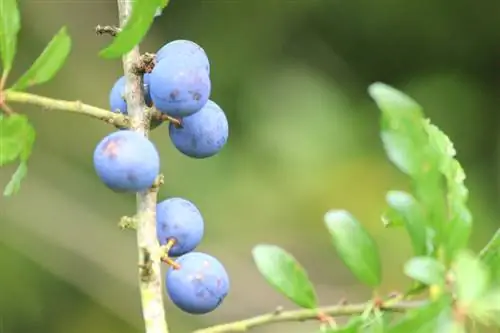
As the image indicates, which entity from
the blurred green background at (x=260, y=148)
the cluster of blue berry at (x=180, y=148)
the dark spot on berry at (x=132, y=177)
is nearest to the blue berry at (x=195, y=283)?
the cluster of blue berry at (x=180, y=148)

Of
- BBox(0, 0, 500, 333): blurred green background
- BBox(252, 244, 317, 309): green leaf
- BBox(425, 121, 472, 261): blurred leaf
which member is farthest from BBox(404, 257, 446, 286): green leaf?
BBox(0, 0, 500, 333): blurred green background

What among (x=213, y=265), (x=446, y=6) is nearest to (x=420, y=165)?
(x=213, y=265)

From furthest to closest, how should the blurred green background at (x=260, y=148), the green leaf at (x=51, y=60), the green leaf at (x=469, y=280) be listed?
the blurred green background at (x=260, y=148)
the green leaf at (x=51, y=60)
the green leaf at (x=469, y=280)

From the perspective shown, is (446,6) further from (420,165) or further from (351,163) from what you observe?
(420,165)

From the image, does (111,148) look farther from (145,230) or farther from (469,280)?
(469,280)

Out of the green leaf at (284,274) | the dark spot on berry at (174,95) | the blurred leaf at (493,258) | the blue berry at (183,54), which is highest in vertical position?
the blue berry at (183,54)

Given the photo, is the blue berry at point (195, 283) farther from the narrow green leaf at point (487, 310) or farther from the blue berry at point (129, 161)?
the narrow green leaf at point (487, 310)

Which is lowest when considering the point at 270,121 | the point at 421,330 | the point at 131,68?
the point at 421,330
